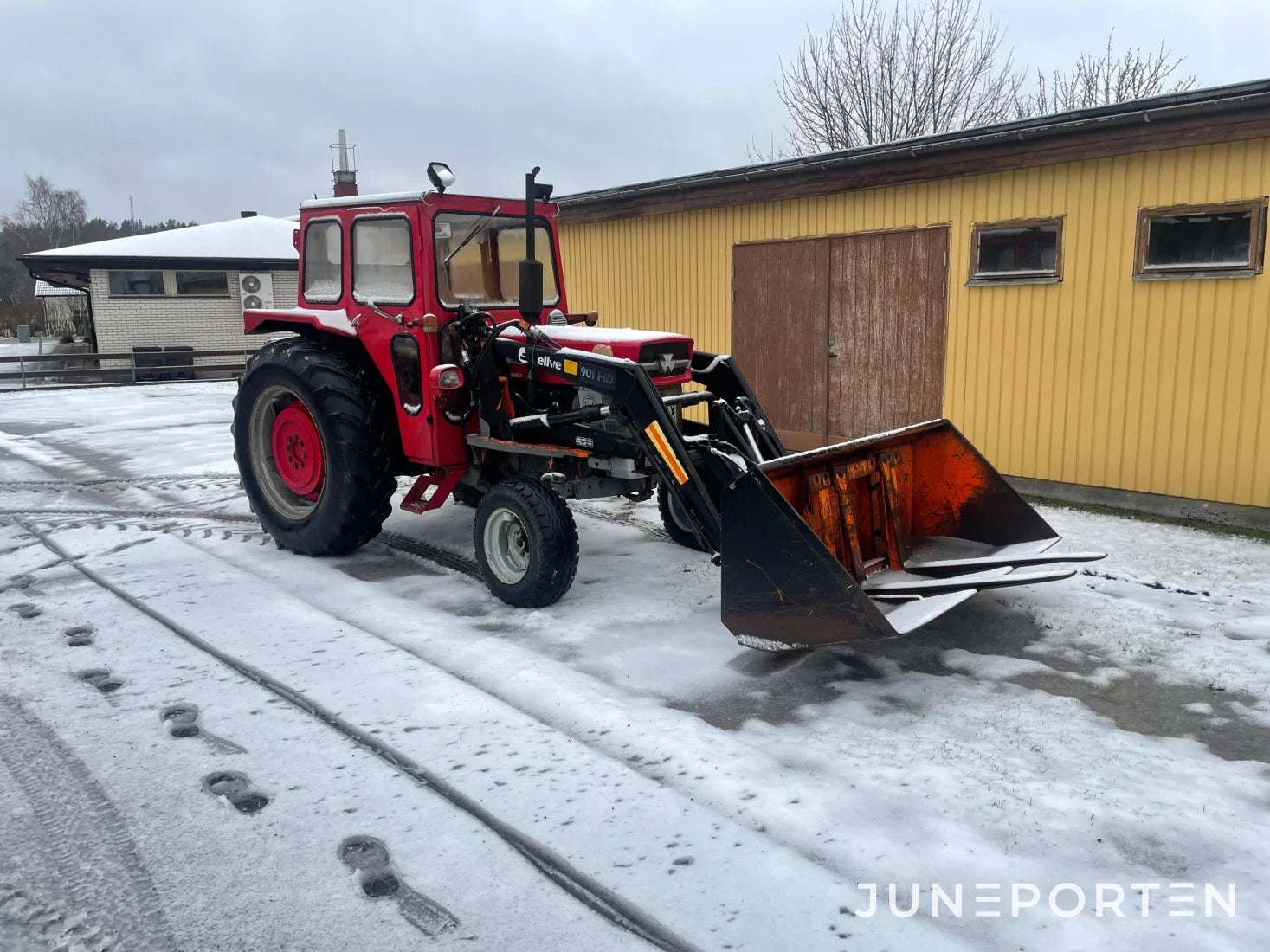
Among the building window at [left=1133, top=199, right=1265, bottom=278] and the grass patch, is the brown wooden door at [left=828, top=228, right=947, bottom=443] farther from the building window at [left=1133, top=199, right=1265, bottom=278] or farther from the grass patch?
the building window at [left=1133, top=199, right=1265, bottom=278]

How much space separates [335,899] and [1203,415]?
664 centimetres

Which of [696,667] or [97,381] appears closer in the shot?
[696,667]

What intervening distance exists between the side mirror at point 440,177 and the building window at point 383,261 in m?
0.34

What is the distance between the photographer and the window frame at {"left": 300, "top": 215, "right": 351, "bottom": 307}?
19.3 feet

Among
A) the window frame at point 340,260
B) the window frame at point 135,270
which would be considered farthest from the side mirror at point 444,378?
the window frame at point 135,270

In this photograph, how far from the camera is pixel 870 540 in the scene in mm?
5078

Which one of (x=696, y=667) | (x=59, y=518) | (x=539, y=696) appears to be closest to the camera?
(x=539, y=696)

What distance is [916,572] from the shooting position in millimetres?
5066

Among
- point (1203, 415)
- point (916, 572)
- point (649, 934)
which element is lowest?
point (649, 934)

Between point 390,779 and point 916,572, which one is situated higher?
point 916,572

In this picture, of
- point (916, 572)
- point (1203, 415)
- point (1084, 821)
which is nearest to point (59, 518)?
point (916, 572)

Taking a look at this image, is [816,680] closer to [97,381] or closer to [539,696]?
[539,696]

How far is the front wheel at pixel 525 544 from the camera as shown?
16.5ft
